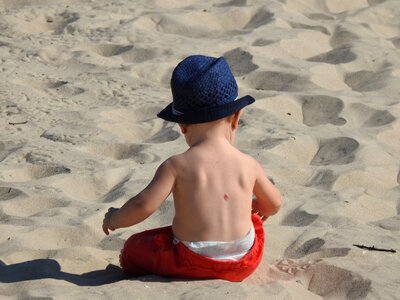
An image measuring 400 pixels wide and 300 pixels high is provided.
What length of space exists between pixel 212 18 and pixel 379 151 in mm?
2440

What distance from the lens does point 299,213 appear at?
3994 millimetres

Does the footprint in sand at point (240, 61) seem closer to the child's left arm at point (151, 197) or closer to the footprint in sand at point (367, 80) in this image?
the footprint in sand at point (367, 80)

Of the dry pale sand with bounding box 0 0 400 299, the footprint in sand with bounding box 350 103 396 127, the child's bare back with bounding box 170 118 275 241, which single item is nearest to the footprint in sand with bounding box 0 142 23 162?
the dry pale sand with bounding box 0 0 400 299

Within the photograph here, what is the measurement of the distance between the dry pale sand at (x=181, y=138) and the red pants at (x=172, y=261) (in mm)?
49

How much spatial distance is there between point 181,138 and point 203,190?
171cm

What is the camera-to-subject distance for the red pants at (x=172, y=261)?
3.20 m

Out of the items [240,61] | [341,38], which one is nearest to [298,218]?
[240,61]

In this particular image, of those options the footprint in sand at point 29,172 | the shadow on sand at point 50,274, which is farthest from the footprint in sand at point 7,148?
the shadow on sand at point 50,274

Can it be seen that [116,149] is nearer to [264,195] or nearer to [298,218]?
[298,218]

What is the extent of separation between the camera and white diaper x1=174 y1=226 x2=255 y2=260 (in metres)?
3.18

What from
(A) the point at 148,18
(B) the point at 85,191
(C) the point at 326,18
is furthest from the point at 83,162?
(C) the point at 326,18

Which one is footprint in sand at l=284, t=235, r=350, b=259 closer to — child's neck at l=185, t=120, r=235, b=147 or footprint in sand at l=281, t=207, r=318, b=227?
footprint in sand at l=281, t=207, r=318, b=227

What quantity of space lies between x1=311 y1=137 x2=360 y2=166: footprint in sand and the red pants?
1.35 meters

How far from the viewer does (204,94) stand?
10.2 ft
